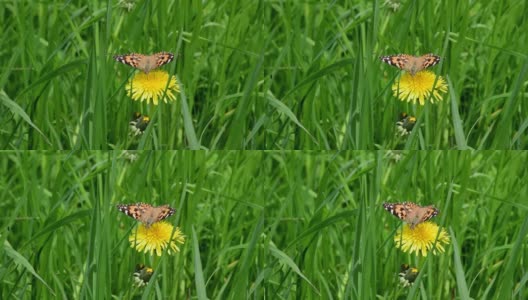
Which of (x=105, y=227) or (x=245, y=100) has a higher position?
Result: (x=245, y=100)

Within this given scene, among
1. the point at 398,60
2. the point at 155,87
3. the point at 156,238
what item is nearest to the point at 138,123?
the point at 155,87

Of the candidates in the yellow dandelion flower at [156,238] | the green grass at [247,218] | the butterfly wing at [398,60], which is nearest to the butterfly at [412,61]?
the butterfly wing at [398,60]

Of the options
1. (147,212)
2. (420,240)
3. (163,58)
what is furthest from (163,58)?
(420,240)

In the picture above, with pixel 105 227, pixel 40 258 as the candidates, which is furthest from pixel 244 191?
pixel 40 258

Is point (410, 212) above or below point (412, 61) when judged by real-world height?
below

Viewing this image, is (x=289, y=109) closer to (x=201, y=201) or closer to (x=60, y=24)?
(x=201, y=201)

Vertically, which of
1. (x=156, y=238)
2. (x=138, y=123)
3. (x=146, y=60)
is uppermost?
(x=146, y=60)

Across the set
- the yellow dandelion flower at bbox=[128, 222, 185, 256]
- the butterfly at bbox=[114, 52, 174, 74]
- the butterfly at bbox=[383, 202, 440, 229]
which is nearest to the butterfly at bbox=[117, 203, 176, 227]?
the yellow dandelion flower at bbox=[128, 222, 185, 256]

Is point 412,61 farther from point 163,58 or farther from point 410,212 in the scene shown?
point 163,58
